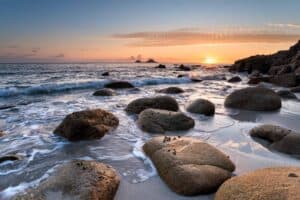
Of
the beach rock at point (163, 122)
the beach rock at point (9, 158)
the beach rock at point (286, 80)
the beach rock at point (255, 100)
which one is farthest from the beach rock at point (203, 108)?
the beach rock at point (286, 80)

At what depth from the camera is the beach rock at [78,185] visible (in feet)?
11.4

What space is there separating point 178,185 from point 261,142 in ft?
10.0

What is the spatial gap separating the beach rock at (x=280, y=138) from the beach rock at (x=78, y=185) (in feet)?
11.5

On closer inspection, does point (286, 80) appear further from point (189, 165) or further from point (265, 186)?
point (265, 186)

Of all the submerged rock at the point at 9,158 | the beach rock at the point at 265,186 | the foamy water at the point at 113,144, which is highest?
the beach rock at the point at 265,186

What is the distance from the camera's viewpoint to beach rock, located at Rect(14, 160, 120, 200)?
348 centimetres

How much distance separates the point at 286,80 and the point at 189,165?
18.3 m

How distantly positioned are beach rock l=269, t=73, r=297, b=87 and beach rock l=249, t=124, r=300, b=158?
14.4 m

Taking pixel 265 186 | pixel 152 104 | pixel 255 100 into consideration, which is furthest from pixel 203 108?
pixel 265 186

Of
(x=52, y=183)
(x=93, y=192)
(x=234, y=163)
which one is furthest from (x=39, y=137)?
(x=234, y=163)

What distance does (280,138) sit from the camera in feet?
19.4

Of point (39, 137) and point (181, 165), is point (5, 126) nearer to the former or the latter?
point (39, 137)

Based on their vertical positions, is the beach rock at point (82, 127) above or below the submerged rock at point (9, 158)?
above

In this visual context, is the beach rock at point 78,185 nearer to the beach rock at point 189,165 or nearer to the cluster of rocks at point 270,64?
the beach rock at point 189,165
